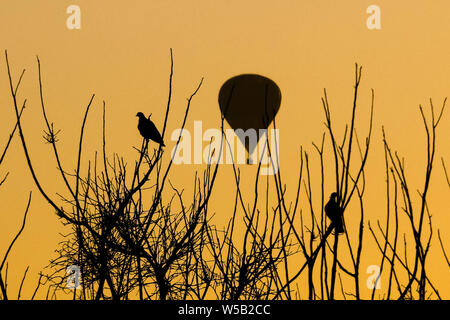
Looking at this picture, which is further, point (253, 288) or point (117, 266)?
point (117, 266)

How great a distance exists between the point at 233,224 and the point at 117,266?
1.50 meters

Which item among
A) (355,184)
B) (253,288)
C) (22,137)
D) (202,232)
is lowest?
(253,288)

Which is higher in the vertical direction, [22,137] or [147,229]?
[22,137]
